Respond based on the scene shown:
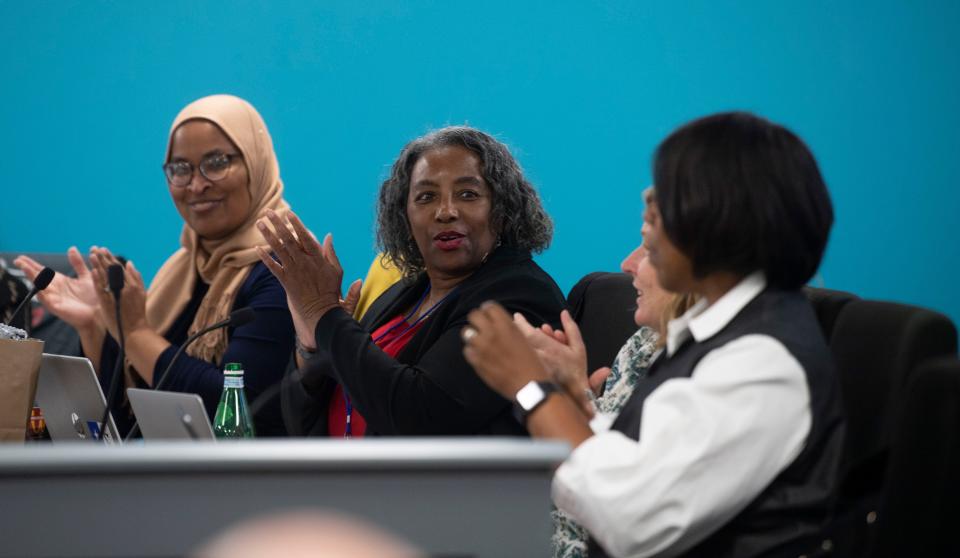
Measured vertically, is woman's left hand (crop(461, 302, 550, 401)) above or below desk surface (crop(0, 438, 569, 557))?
above

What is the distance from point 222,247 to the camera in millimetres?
2809

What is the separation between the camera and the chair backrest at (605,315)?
2.03 metres

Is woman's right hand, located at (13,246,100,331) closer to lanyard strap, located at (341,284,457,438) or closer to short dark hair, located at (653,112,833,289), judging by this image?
lanyard strap, located at (341,284,457,438)

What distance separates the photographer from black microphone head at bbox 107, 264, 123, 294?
1.85m

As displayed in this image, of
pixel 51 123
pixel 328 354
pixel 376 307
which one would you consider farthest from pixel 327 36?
pixel 328 354

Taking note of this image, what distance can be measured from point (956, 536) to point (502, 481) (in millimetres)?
452

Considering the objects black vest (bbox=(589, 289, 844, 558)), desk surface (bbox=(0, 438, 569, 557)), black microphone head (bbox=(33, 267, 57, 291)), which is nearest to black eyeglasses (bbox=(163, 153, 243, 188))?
black microphone head (bbox=(33, 267, 57, 291))

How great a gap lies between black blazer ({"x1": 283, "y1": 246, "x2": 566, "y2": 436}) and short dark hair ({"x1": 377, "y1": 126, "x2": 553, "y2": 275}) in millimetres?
88

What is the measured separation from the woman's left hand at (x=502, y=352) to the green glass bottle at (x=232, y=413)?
0.65m

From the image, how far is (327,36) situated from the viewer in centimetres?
359

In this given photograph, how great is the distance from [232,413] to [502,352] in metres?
0.70

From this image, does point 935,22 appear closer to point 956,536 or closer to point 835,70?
point 835,70

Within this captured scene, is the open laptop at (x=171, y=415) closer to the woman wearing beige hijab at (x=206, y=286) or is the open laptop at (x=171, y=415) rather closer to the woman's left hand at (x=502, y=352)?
the woman's left hand at (x=502, y=352)

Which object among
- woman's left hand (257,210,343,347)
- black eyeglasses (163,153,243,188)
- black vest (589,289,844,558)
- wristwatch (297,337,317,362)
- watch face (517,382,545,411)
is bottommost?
black vest (589,289,844,558)
